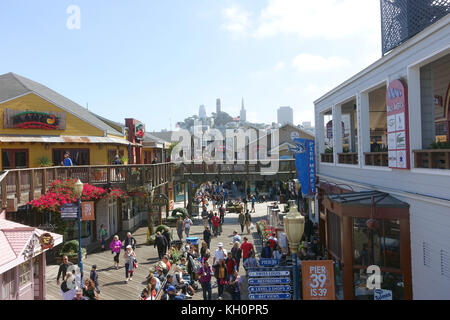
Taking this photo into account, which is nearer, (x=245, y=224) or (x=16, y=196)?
(x=16, y=196)

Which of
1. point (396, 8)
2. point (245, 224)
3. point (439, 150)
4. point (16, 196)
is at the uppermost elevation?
point (396, 8)

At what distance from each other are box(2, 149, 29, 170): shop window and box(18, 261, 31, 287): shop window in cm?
1164

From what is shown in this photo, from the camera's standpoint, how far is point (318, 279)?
9055 millimetres

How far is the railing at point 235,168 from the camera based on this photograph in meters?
29.4

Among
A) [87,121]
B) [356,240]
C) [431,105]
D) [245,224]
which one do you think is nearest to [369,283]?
[356,240]

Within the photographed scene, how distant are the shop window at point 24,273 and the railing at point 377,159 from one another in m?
11.3

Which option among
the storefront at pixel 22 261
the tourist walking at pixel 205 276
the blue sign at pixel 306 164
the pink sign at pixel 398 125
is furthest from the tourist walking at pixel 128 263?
the pink sign at pixel 398 125

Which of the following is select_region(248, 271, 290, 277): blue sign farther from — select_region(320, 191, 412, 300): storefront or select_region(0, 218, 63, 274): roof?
select_region(0, 218, 63, 274): roof

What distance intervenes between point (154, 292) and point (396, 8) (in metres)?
11.6

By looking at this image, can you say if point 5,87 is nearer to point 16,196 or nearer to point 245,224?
point 16,196

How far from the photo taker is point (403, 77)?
32.0 feet

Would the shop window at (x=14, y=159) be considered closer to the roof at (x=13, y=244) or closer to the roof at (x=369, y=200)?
the roof at (x=13, y=244)

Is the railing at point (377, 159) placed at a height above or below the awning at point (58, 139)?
below

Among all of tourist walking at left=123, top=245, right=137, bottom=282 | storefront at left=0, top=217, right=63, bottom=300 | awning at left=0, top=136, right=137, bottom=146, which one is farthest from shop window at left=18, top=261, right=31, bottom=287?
awning at left=0, top=136, right=137, bottom=146
